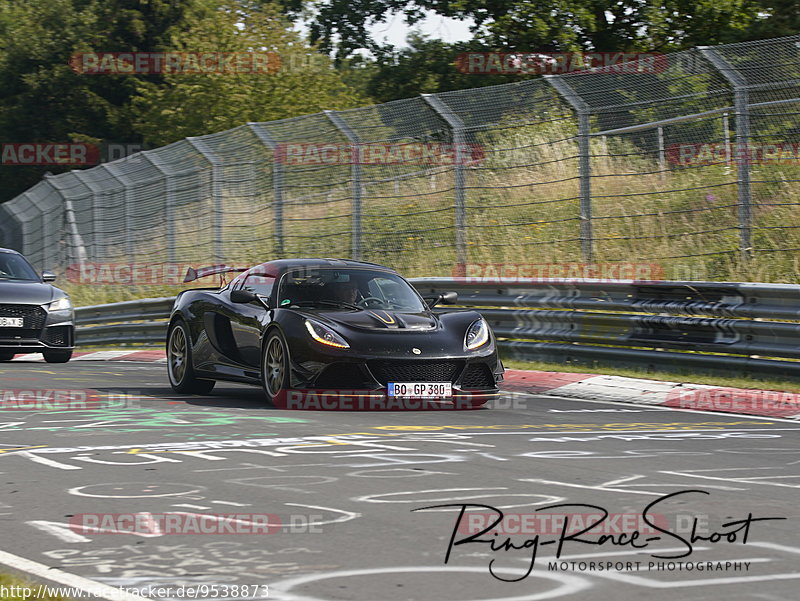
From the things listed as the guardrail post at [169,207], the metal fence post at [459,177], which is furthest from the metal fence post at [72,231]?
the metal fence post at [459,177]

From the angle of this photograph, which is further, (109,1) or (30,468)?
(109,1)

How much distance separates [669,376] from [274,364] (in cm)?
396

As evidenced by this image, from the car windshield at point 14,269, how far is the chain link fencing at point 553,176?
403 centimetres

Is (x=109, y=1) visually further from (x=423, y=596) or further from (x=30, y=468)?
(x=423, y=596)

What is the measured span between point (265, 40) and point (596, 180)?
2971cm

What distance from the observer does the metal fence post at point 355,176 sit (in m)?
17.5

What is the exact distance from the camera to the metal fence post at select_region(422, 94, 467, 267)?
1576 centimetres

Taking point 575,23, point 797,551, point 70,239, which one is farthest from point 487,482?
point 575,23

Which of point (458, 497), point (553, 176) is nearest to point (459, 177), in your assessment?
point (553, 176)

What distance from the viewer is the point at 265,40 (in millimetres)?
42781

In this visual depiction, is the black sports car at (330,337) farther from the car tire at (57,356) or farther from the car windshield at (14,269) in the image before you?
the car windshield at (14,269)

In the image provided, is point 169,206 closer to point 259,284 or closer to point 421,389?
point 259,284

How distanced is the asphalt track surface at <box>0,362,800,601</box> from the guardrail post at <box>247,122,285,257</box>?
30.8ft

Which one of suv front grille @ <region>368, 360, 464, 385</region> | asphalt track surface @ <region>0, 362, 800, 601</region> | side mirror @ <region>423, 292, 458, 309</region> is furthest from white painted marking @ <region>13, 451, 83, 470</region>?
side mirror @ <region>423, 292, 458, 309</region>
